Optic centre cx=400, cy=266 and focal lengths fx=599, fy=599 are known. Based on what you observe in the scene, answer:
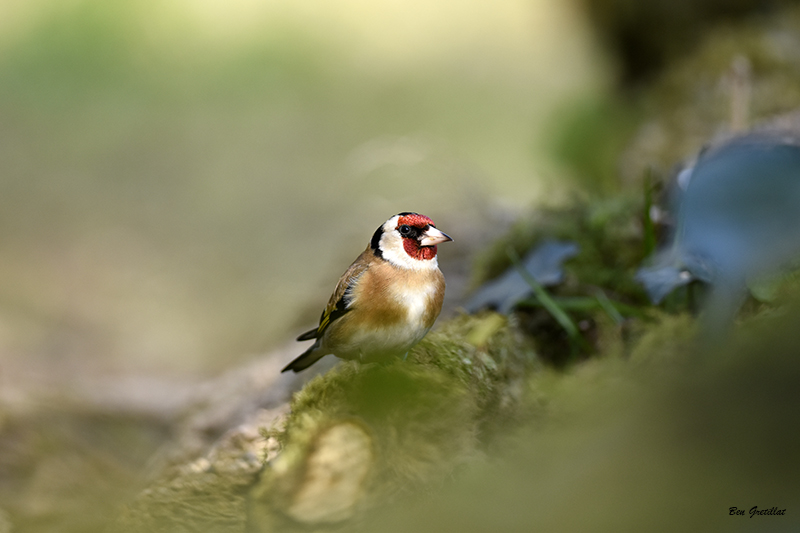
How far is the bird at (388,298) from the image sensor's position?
1716 mm

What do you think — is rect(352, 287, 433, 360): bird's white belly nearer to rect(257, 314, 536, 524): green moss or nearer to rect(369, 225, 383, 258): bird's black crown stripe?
rect(257, 314, 536, 524): green moss

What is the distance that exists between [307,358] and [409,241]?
0.57 m

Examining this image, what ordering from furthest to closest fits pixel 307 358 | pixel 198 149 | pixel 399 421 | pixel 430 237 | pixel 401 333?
pixel 198 149 < pixel 307 358 < pixel 430 237 < pixel 401 333 < pixel 399 421

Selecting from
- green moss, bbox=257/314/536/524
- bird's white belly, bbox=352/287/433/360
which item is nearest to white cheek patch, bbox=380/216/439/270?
bird's white belly, bbox=352/287/433/360

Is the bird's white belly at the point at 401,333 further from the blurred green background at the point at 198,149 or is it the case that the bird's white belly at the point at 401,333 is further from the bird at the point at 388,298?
the blurred green background at the point at 198,149

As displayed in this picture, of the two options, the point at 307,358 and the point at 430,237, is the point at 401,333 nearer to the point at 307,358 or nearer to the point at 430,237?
the point at 430,237

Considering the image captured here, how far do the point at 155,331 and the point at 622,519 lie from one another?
8.27 metres

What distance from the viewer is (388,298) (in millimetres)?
1740

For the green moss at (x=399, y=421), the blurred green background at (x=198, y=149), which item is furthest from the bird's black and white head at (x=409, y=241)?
the blurred green background at (x=198, y=149)

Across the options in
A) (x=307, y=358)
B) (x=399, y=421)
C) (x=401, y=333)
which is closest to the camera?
(x=399, y=421)

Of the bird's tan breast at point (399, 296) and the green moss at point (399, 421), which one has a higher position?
the bird's tan breast at point (399, 296)

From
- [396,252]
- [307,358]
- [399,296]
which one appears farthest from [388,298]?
[307,358]

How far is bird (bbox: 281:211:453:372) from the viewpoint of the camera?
1.72m

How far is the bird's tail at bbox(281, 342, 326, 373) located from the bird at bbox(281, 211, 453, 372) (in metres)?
0.04
